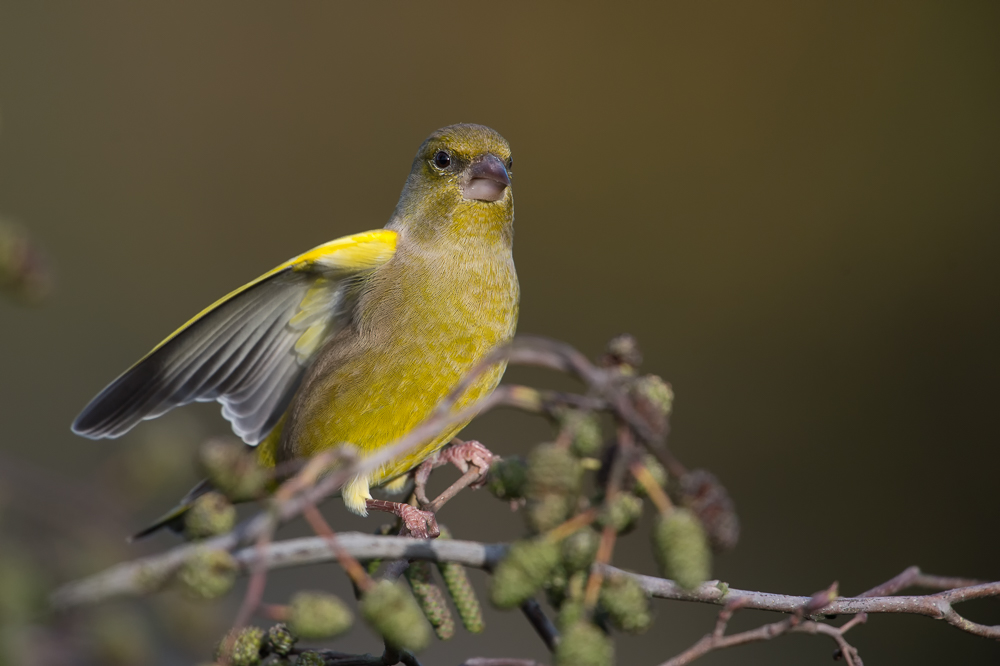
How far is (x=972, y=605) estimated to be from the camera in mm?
4934

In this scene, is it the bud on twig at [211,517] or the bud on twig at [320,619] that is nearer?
the bud on twig at [320,619]

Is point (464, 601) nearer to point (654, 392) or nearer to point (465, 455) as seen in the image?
point (654, 392)

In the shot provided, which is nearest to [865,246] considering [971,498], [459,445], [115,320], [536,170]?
[971,498]

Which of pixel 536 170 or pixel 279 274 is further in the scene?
pixel 536 170

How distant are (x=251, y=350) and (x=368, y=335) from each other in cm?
50

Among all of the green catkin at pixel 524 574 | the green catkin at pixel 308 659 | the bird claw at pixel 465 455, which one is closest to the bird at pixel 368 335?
the bird claw at pixel 465 455

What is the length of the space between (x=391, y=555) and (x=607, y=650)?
0.36 m

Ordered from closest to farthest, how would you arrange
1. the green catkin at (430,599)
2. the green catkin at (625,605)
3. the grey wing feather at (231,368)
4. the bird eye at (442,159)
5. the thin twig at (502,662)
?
the green catkin at (625,605) < the thin twig at (502,662) < the green catkin at (430,599) < the grey wing feather at (231,368) < the bird eye at (442,159)

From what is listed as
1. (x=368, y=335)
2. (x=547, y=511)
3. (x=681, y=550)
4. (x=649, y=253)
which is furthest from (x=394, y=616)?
(x=649, y=253)

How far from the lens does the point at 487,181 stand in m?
2.98

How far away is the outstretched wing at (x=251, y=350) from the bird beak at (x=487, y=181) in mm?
329

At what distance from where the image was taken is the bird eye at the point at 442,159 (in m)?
3.08

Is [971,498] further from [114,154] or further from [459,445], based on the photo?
[114,154]

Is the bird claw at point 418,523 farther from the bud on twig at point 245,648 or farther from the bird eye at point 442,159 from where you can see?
the bird eye at point 442,159
